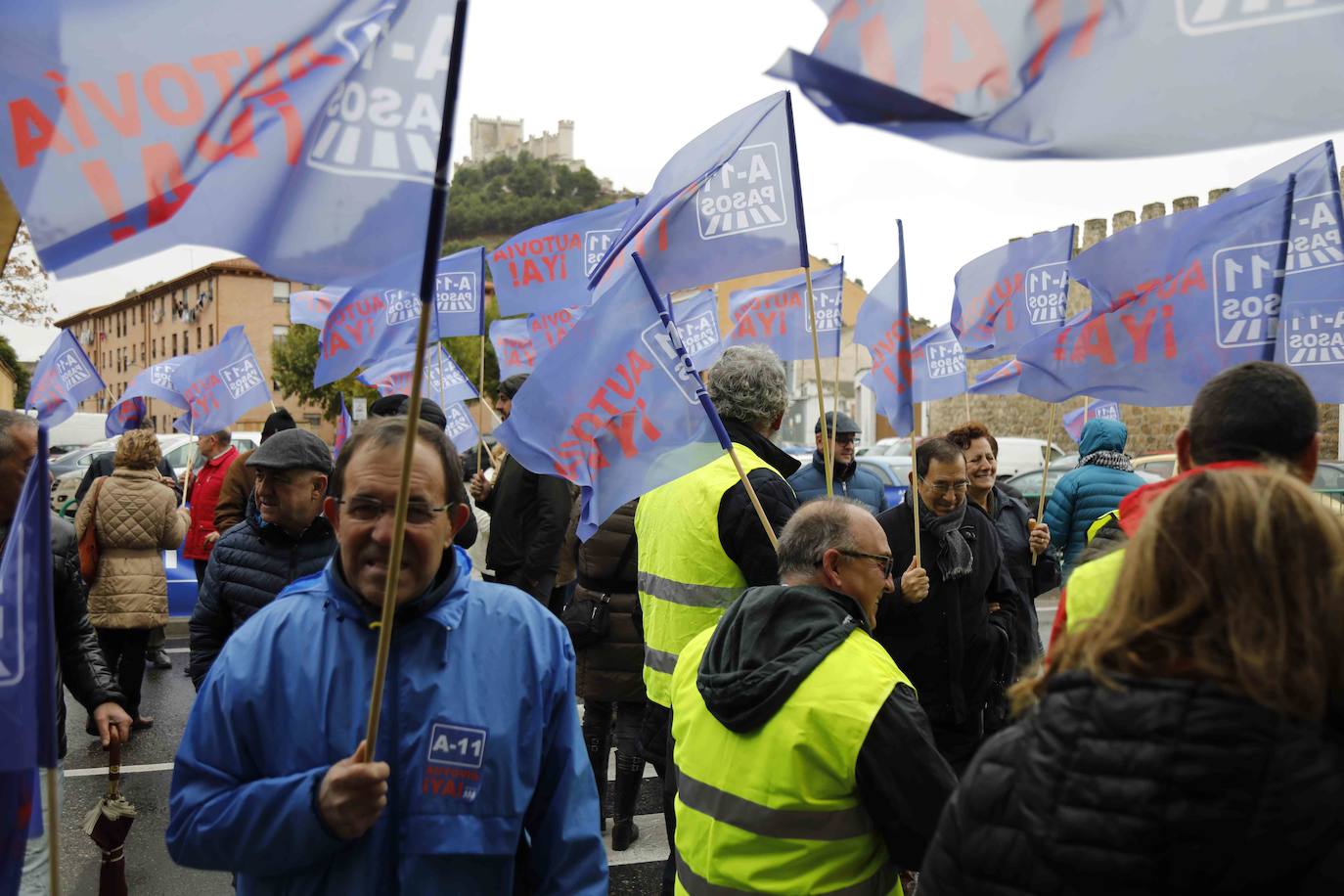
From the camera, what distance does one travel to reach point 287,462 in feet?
12.5

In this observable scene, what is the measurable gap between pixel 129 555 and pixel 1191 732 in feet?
22.3

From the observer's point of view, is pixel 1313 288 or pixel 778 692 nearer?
pixel 778 692

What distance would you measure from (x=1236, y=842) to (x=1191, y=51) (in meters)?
1.49

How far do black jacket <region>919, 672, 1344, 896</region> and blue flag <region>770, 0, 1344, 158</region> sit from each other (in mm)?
1193

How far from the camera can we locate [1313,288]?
4215mm

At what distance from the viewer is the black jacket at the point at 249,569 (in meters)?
3.86

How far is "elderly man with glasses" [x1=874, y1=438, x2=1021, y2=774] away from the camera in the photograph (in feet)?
14.0

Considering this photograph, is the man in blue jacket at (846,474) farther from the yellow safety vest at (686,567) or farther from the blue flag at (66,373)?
the blue flag at (66,373)

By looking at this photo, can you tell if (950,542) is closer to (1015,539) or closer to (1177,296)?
(1177,296)

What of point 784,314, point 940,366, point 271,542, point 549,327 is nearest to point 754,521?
point 271,542

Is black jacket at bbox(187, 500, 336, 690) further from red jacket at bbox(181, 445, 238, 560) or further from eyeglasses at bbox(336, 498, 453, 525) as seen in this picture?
red jacket at bbox(181, 445, 238, 560)

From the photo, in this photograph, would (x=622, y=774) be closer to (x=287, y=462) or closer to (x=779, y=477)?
(x=779, y=477)

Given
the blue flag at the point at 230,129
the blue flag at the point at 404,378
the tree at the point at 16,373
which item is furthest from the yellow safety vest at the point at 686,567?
the tree at the point at 16,373

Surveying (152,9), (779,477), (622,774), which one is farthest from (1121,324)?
(152,9)
